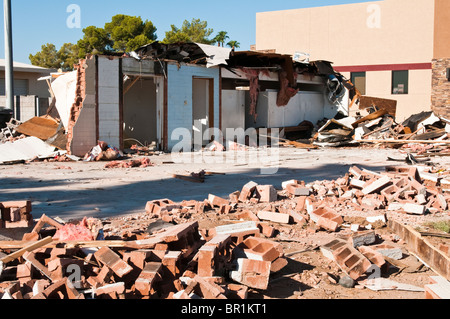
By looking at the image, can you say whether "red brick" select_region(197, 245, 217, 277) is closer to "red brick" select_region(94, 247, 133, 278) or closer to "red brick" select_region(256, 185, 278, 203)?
"red brick" select_region(94, 247, 133, 278)

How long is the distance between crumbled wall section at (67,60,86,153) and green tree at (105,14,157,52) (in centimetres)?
3158

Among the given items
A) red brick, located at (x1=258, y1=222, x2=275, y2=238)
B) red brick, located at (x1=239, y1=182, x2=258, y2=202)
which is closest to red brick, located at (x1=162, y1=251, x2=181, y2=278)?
red brick, located at (x1=258, y1=222, x2=275, y2=238)

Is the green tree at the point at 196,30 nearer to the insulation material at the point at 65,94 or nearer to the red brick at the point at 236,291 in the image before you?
the insulation material at the point at 65,94

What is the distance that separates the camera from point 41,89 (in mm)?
31656

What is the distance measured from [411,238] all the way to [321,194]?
125 inches

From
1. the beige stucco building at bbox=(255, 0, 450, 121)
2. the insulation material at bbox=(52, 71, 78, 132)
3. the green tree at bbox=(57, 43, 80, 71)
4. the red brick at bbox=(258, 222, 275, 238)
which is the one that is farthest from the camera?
the green tree at bbox=(57, 43, 80, 71)


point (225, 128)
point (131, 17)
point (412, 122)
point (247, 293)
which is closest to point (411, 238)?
point (247, 293)

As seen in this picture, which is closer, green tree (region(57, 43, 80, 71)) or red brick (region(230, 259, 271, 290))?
red brick (region(230, 259, 271, 290))

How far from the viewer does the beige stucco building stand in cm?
3312

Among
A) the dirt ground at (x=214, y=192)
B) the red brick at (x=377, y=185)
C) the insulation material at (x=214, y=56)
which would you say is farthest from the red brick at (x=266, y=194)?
the insulation material at (x=214, y=56)

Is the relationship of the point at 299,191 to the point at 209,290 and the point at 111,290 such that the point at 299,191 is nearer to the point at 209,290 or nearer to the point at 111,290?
the point at 209,290

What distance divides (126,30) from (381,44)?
24685 millimetres

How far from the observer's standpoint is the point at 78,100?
1612 centimetres

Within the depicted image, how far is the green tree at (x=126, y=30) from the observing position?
4731 centimetres
